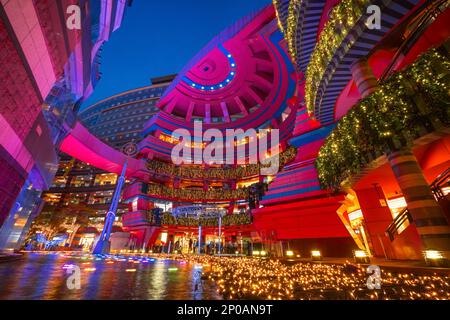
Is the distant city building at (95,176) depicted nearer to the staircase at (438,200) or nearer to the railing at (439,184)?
the staircase at (438,200)

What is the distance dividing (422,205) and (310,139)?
10.2 m

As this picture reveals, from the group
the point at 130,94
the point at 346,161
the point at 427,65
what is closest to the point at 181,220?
the point at 346,161

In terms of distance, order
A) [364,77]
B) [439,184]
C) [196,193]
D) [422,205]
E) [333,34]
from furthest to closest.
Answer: [196,193] → [333,34] → [364,77] → [439,184] → [422,205]

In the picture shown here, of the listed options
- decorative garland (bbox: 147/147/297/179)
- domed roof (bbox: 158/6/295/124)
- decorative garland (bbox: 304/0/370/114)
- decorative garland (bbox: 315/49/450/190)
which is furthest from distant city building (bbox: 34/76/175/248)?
decorative garland (bbox: 315/49/450/190)

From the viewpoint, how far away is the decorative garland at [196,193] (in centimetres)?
3080

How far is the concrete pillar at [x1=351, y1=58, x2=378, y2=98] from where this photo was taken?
30.8 ft

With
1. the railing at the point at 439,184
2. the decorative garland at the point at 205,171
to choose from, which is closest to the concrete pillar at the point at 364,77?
the railing at the point at 439,184

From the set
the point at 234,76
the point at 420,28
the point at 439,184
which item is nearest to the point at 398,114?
the point at 439,184

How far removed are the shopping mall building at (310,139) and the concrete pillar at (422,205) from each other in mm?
35

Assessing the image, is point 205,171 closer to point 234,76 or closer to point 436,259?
point 234,76

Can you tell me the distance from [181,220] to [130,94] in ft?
210

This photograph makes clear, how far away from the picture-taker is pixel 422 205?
22.4 feet

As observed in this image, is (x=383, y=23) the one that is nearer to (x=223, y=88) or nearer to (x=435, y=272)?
(x=435, y=272)
